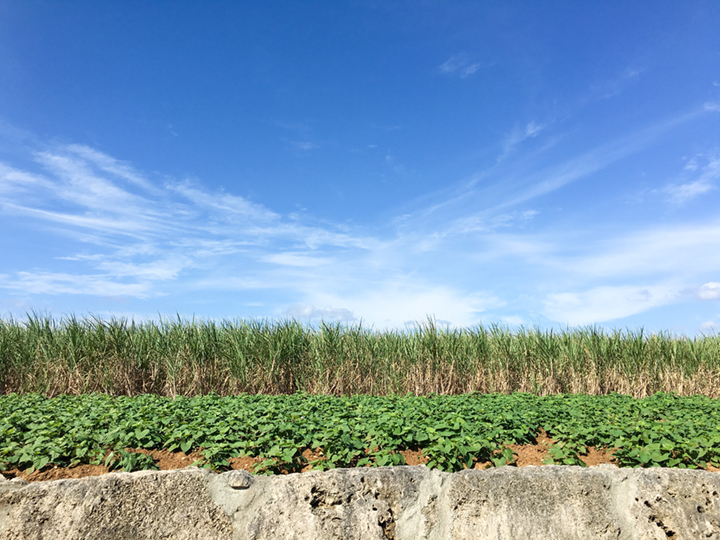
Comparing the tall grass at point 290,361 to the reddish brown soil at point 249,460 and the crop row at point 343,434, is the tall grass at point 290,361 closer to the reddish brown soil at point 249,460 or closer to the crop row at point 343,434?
the crop row at point 343,434

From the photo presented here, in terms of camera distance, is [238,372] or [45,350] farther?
[45,350]

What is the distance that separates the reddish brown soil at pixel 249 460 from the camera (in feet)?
12.2

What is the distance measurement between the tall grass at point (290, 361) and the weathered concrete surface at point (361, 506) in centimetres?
636

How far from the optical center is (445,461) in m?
3.63

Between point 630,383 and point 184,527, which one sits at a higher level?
point 630,383

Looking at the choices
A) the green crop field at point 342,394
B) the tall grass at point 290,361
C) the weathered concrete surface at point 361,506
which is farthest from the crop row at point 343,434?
the tall grass at point 290,361

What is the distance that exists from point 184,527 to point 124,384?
7.60 meters

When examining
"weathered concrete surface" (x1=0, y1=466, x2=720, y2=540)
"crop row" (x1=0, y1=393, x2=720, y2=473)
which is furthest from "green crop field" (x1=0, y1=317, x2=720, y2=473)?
"weathered concrete surface" (x1=0, y1=466, x2=720, y2=540)

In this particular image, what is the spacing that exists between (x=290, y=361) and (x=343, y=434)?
586cm

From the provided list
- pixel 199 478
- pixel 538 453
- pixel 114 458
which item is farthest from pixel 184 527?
pixel 538 453

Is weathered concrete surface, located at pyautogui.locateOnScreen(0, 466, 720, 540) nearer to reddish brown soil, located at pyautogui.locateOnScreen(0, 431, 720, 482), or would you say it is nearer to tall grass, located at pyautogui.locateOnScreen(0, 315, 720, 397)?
reddish brown soil, located at pyautogui.locateOnScreen(0, 431, 720, 482)

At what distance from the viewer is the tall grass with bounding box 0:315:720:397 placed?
378 inches

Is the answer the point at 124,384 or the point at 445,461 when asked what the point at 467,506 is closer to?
the point at 445,461

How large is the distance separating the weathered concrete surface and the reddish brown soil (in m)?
0.51
